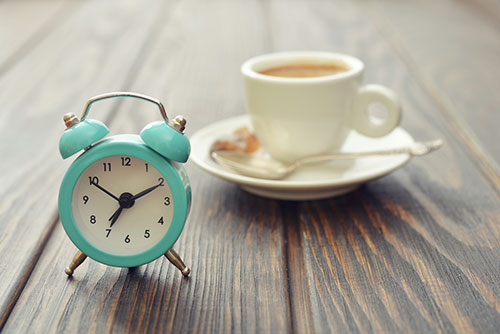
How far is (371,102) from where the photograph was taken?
975 mm

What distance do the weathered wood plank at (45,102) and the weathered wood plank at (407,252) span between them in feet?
1.17

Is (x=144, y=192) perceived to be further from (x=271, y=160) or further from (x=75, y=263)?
(x=271, y=160)

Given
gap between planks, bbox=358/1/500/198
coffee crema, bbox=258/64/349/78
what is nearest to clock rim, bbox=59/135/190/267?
coffee crema, bbox=258/64/349/78

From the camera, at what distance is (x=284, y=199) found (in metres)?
0.90

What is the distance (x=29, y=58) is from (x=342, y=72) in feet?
3.49

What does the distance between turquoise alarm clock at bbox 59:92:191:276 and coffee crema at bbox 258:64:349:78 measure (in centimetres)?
41

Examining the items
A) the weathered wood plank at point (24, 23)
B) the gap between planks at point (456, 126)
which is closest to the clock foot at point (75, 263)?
the gap between planks at point (456, 126)

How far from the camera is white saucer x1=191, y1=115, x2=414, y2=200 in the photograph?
841 millimetres

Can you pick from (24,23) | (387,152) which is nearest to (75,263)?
(387,152)

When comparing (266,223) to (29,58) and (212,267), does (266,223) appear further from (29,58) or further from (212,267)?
(29,58)

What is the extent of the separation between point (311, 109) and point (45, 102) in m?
0.73

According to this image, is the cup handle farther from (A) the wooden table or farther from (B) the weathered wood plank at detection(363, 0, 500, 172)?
(B) the weathered wood plank at detection(363, 0, 500, 172)

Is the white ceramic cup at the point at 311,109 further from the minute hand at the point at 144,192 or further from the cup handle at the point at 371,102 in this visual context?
the minute hand at the point at 144,192

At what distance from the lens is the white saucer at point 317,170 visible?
0.84m
